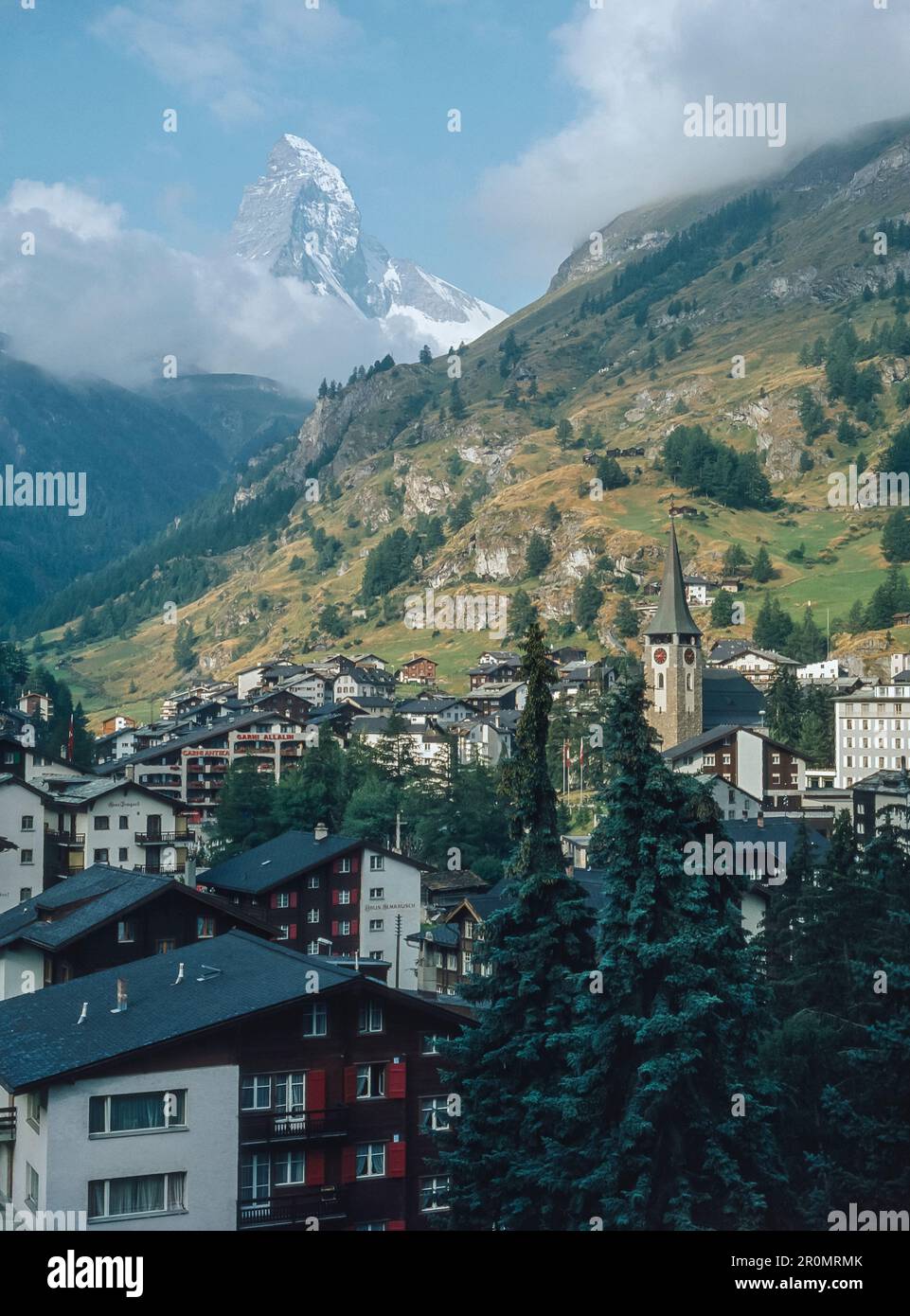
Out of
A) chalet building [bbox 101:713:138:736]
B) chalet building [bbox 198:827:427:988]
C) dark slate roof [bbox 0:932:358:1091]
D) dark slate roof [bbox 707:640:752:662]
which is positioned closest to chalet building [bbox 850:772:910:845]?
chalet building [bbox 198:827:427:988]

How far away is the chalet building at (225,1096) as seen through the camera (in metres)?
22.5

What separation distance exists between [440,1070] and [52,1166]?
740cm

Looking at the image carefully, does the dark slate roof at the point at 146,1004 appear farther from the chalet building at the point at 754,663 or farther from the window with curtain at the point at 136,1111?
the chalet building at the point at 754,663

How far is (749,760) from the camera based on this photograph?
100250mm

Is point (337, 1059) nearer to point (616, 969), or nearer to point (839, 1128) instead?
point (616, 969)

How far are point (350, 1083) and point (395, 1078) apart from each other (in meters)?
1.01

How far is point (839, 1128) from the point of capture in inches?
1092

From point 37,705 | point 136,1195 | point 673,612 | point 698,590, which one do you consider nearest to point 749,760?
point 673,612

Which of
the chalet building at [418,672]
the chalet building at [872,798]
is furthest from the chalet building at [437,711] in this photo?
the chalet building at [872,798]

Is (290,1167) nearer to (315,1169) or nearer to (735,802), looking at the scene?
(315,1169)

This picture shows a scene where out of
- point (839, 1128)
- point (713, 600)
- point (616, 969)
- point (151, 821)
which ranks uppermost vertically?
point (713, 600)

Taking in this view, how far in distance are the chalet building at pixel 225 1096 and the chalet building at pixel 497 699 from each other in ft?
355
